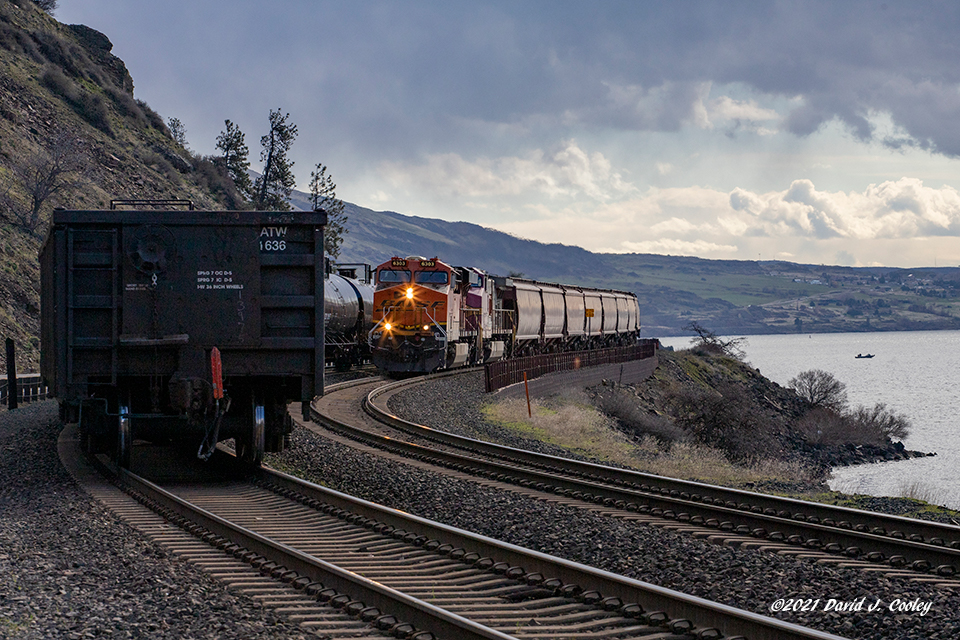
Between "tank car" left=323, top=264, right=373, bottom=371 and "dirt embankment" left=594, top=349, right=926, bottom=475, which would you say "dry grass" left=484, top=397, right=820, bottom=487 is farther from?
"tank car" left=323, top=264, right=373, bottom=371

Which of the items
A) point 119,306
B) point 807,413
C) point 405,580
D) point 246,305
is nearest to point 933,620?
point 405,580

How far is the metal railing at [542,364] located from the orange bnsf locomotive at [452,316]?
1572 mm

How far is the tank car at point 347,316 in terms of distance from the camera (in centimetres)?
3041

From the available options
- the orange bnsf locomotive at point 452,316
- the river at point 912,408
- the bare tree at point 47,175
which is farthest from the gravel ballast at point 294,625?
the bare tree at point 47,175

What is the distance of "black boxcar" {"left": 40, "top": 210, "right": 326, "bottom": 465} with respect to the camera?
1113cm

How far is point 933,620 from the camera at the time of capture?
6723 millimetres

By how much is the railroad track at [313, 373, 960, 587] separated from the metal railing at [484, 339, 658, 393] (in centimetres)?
1372

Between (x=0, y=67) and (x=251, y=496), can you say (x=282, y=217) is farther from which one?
(x=0, y=67)

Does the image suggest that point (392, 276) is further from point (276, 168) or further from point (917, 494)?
point (276, 168)

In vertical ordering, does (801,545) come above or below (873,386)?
above

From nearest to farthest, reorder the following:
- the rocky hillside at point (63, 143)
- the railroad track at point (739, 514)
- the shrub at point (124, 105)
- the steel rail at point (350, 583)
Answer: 1. the steel rail at point (350, 583)
2. the railroad track at point (739, 514)
3. the rocky hillside at point (63, 143)
4. the shrub at point (124, 105)

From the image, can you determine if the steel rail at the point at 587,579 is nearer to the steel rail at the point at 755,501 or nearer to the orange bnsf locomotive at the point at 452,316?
the steel rail at the point at 755,501

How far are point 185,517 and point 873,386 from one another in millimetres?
98903

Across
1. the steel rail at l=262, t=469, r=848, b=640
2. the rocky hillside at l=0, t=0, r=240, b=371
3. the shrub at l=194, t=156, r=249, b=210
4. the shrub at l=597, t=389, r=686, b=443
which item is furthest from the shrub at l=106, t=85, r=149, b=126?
→ the steel rail at l=262, t=469, r=848, b=640
